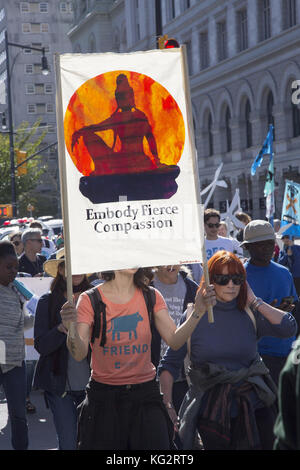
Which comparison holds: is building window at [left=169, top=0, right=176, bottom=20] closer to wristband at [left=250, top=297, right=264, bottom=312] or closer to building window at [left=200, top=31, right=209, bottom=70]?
building window at [left=200, top=31, right=209, bottom=70]

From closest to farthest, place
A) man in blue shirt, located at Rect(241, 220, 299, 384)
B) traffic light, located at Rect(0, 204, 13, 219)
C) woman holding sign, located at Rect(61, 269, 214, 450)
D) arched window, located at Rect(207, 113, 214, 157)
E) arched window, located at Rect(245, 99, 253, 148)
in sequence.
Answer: woman holding sign, located at Rect(61, 269, 214, 450) < man in blue shirt, located at Rect(241, 220, 299, 384) < traffic light, located at Rect(0, 204, 13, 219) < arched window, located at Rect(245, 99, 253, 148) < arched window, located at Rect(207, 113, 214, 157)

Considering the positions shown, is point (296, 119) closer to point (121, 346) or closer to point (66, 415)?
point (66, 415)

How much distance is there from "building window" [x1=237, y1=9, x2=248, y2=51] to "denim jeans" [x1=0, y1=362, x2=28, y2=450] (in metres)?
40.3

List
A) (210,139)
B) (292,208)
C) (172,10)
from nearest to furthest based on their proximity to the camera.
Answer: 1. (292,208)
2. (210,139)
3. (172,10)

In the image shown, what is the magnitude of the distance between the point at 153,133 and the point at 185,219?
52 cm

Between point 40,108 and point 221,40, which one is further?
point 40,108

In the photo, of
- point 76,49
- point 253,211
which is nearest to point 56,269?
point 253,211

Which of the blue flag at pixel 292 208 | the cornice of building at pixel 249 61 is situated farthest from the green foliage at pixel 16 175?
the blue flag at pixel 292 208

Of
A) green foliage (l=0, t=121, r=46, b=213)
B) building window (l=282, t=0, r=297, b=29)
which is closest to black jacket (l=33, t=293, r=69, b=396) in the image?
building window (l=282, t=0, r=297, b=29)

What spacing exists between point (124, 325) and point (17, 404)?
2121 mm

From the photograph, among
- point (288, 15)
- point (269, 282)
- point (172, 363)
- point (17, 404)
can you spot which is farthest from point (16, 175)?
point (172, 363)

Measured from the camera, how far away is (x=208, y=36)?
48.5 metres

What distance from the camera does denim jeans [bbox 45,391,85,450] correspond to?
5.68 metres

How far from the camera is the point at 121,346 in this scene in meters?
4.33
